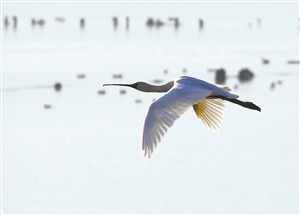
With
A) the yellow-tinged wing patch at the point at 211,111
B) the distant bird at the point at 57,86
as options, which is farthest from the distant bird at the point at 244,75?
the yellow-tinged wing patch at the point at 211,111

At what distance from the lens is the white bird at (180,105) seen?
7.34m

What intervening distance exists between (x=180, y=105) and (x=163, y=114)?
19 centimetres

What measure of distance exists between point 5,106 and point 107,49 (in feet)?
80.4

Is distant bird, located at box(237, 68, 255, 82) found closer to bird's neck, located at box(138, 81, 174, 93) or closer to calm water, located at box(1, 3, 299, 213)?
calm water, located at box(1, 3, 299, 213)

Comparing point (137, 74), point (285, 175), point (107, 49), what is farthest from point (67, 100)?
point (107, 49)

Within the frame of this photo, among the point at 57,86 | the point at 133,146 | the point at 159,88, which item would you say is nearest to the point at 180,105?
the point at 159,88

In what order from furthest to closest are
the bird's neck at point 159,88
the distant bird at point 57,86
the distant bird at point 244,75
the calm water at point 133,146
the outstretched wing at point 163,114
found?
the distant bird at point 244,75 < the distant bird at point 57,86 < the calm water at point 133,146 < the bird's neck at point 159,88 < the outstretched wing at point 163,114

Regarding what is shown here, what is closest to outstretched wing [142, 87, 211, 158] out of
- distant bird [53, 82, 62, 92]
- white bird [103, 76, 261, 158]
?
white bird [103, 76, 261, 158]

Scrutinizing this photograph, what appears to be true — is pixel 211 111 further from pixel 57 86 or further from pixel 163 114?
pixel 57 86

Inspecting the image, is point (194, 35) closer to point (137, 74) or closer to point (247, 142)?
point (137, 74)

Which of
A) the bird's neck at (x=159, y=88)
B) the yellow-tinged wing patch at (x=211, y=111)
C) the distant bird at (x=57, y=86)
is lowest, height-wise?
the distant bird at (x=57, y=86)

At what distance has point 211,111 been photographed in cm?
896

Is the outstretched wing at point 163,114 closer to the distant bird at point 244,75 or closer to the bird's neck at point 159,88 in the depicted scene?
the bird's neck at point 159,88

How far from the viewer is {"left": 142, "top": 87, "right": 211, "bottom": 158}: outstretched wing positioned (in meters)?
7.28
